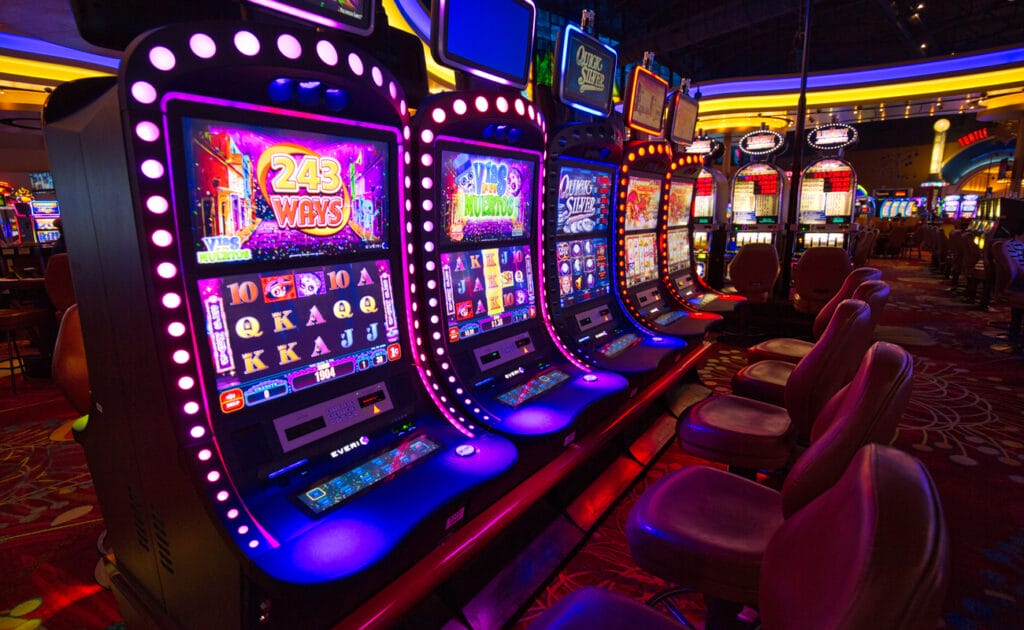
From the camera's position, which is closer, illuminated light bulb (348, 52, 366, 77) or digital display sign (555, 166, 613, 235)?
illuminated light bulb (348, 52, 366, 77)

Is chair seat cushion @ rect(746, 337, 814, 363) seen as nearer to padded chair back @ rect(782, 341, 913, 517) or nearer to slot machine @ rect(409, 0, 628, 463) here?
slot machine @ rect(409, 0, 628, 463)

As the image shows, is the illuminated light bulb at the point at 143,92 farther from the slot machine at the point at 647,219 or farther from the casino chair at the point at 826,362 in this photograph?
the slot machine at the point at 647,219

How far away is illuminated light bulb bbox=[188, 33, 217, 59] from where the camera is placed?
1.11 meters

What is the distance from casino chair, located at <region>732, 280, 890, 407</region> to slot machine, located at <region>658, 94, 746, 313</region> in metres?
1.35

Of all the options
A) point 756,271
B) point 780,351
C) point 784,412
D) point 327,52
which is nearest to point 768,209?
point 756,271

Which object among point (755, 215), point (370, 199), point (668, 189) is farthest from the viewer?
point (755, 215)

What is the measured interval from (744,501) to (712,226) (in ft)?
20.9

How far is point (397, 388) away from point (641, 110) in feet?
10.1

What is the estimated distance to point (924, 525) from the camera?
1.90 ft

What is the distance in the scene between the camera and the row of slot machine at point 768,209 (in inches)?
284

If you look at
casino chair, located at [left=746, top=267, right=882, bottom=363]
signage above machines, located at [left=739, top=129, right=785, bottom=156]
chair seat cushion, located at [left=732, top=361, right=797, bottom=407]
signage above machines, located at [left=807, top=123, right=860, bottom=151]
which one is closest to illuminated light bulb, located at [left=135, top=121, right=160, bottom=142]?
chair seat cushion, located at [left=732, top=361, right=797, bottom=407]

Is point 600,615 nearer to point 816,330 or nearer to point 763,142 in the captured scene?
point 816,330

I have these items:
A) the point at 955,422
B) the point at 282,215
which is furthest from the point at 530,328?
the point at 955,422

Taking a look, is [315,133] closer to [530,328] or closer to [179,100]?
[179,100]
